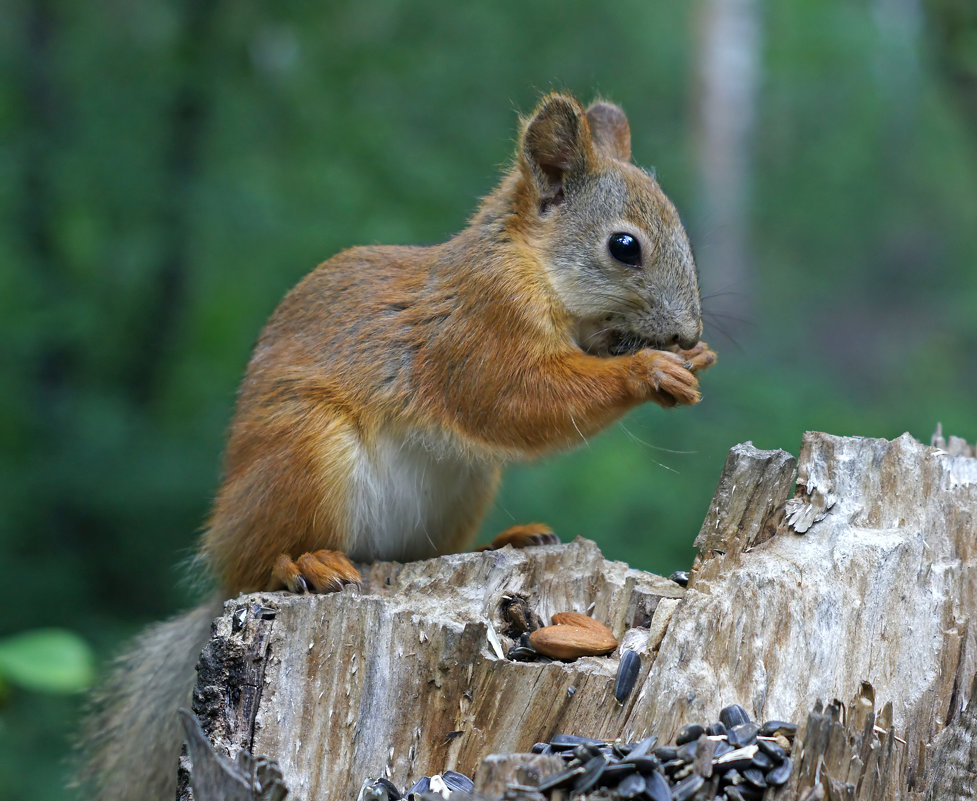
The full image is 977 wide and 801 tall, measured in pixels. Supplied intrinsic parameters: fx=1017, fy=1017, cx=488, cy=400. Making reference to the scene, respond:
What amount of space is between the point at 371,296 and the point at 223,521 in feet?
2.27

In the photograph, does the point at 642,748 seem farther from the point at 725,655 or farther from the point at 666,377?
the point at 666,377

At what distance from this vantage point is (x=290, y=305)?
2.79 metres

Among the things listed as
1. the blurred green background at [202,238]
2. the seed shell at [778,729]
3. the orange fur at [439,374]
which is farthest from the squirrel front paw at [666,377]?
the blurred green background at [202,238]

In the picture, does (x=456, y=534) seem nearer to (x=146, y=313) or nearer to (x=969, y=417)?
(x=146, y=313)

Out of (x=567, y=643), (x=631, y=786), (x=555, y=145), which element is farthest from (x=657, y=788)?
(x=555, y=145)

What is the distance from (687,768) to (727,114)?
677cm

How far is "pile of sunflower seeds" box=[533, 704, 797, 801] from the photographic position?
155 centimetres

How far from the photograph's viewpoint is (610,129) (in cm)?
297

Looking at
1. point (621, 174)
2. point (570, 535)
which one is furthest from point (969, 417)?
point (621, 174)

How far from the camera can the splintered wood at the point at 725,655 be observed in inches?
69.1

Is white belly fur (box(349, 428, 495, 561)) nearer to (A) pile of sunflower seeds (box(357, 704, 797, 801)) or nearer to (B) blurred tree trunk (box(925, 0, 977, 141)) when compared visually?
(A) pile of sunflower seeds (box(357, 704, 797, 801))

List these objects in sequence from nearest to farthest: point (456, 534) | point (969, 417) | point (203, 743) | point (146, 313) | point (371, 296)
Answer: point (203, 743) → point (371, 296) → point (456, 534) → point (146, 313) → point (969, 417)

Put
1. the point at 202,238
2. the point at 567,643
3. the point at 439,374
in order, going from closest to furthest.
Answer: the point at 567,643
the point at 439,374
the point at 202,238

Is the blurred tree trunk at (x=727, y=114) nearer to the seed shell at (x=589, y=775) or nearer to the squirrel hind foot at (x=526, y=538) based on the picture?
the squirrel hind foot at (x=526, y=538)
